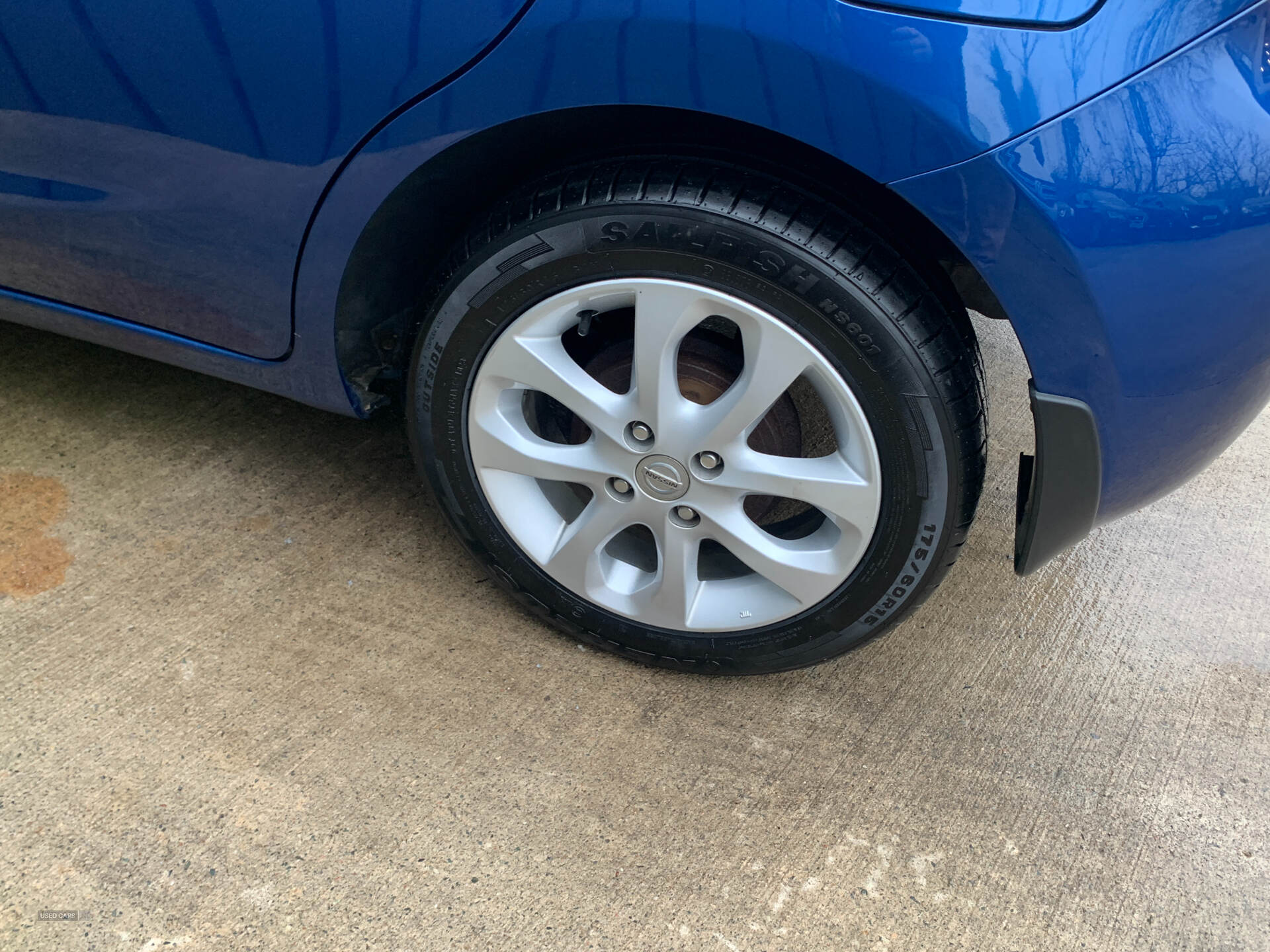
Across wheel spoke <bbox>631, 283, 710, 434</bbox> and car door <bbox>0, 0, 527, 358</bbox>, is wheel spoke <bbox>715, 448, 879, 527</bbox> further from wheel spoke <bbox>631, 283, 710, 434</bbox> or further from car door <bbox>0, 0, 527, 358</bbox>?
car door <bbox>0, 0, 527, 358</bbox>

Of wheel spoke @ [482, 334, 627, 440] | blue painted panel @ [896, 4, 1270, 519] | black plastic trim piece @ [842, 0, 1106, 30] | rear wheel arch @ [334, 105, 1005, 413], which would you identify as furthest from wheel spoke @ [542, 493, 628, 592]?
black plastic trim piece @ [842, 0, 1106, 30]

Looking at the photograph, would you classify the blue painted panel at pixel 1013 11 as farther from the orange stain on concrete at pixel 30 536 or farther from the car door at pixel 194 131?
the orange stain on concrete at pixel 30 536

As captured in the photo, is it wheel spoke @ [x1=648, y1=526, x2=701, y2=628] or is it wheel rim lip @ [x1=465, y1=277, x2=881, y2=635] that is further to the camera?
wheel spoke @ [x1=648, y1=526, x2=701, y2=628]

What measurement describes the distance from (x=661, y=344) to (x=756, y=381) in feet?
0.52

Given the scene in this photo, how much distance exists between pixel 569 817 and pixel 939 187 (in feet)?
3.49

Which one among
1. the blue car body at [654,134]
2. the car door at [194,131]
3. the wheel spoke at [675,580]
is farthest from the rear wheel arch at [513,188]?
the wheel spoke at [675,580]

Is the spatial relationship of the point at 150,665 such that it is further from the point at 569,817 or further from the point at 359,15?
the point at 359,15

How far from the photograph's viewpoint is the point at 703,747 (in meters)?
1.69

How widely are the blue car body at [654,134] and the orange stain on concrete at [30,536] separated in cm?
48

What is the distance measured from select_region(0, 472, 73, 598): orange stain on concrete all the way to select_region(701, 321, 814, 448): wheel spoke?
1.29 m

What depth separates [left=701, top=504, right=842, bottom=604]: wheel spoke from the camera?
1632 millimetres

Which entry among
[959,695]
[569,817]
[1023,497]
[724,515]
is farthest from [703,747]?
[1023,497]

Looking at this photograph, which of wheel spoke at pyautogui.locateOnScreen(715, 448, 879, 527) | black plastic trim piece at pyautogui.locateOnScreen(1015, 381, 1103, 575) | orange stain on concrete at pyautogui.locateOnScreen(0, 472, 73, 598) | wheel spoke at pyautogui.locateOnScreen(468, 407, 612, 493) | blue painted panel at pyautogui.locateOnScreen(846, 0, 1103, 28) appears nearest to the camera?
blue painted panel at pyautogui.locateOnScreen(846, 0, 1103, 28)

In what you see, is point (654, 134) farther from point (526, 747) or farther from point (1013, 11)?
point (526, 747)
